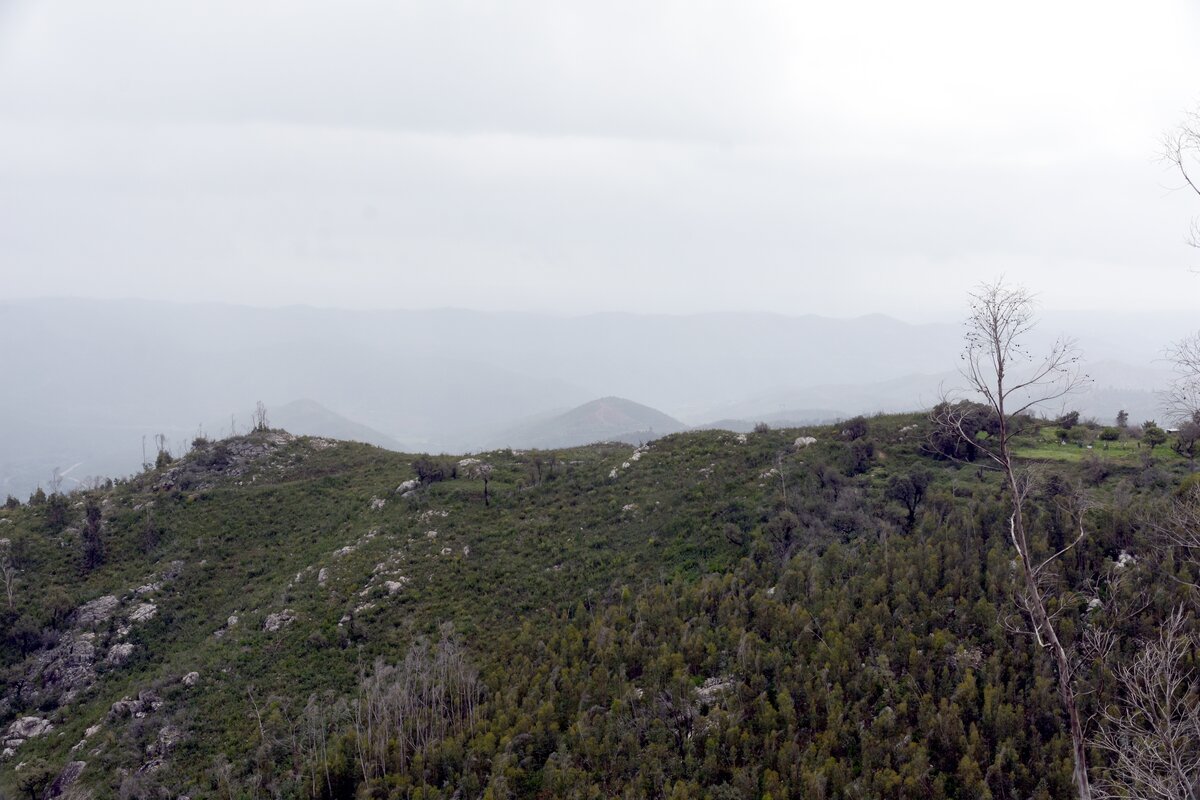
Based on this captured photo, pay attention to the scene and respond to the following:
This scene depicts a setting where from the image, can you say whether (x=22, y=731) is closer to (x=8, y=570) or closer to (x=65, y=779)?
(x=65, y=779)

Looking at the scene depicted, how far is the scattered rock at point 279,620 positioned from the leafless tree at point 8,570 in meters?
13.4

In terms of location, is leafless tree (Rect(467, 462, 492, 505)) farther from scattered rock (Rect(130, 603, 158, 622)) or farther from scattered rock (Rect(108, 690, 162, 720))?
scattered rock (Rect(108, 690, 162, 720))

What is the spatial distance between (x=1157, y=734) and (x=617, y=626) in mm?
15657

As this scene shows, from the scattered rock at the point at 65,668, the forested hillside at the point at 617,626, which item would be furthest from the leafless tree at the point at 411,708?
the scattered rock at the point at 65,668

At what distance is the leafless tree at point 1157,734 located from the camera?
35.6 ft

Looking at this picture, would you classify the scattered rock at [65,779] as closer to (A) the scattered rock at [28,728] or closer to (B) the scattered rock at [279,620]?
(A) the scattered rock at [28,728]

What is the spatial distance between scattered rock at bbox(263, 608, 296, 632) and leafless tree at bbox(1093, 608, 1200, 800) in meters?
30.2

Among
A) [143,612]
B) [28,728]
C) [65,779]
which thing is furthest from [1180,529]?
[143,612]

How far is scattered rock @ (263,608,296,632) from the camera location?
28.2 meters

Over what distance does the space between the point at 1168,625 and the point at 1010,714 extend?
4710 mm

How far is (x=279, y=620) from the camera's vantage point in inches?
1125

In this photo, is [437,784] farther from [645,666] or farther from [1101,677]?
[1101,677]

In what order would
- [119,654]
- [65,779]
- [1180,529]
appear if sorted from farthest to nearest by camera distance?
1. [119,654]
2. [65,779]
3. [1180,529]

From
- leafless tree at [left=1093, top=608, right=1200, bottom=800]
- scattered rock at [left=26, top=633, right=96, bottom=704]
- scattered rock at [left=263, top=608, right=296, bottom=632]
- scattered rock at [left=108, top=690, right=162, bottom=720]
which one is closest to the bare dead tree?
leafless tree at [left=1093, top=608, right=1200, bottom=800]
